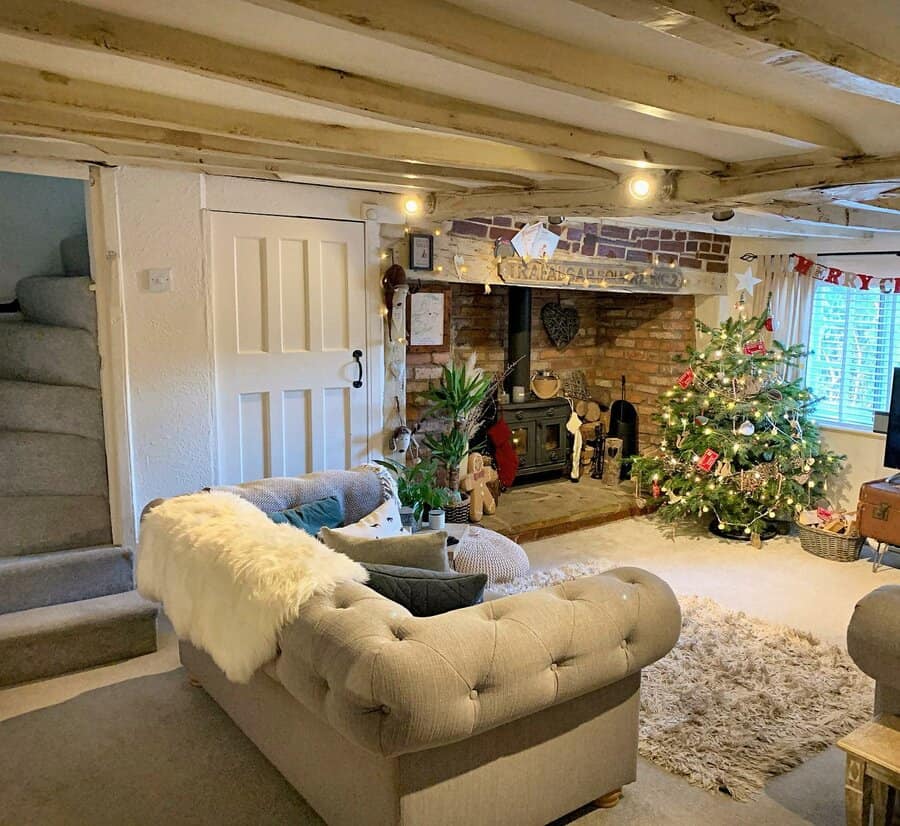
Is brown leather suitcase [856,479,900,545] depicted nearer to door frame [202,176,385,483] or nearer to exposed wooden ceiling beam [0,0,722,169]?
exposed wooden ceiling beam [0,0,722,169]

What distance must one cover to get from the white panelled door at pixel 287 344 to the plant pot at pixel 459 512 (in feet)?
2.32

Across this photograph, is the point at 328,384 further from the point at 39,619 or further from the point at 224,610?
the point at 224,610

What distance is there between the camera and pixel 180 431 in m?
4.04

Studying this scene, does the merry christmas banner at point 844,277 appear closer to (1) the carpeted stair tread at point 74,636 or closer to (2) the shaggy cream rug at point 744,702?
(2) the shaggy cream rug at point 744,702

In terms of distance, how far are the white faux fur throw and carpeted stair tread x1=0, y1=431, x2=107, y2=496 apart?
1121mm

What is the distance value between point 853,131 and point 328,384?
294 centimetres

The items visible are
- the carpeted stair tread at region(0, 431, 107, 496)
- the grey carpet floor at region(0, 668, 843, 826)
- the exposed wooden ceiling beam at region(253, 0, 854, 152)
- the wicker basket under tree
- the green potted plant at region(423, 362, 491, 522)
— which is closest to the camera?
the exposed wooden ceiling beam at region(253, 0, 854, 152)

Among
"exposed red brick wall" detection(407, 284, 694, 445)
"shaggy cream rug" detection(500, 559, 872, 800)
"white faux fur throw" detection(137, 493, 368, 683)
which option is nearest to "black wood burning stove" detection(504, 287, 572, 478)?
"exposed red brick wall" detection(407, 284, 694, 445)

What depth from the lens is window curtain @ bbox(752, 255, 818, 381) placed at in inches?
228

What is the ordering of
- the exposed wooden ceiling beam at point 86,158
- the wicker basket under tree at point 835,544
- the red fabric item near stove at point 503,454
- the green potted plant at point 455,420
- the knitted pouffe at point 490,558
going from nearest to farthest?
the exposed wooden ceiling beam at point 86,158
the knitted pouffe at point 490,558
the wicker basket under tree at point 835,544
the green potted plant at point 455,420
the red fabric item near stove at point 503,454

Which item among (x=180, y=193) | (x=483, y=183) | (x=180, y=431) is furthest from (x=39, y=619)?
(x=483, y=183)

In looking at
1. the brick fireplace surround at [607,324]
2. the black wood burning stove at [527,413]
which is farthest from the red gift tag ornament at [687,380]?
the black wood burning stove at [527,413]

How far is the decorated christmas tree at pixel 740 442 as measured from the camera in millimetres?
4973

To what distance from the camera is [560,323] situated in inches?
249
